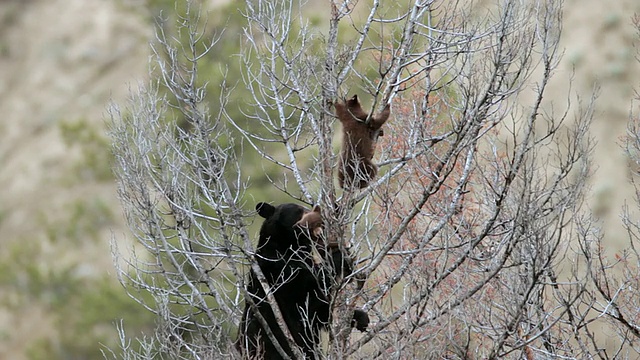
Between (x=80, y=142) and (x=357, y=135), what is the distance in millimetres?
19894

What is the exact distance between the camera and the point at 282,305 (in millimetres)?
9367

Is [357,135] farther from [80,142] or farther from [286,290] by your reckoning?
[80,142]

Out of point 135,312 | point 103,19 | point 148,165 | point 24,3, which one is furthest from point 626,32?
point 24,3

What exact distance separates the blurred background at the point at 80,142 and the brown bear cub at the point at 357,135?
30.4 feet

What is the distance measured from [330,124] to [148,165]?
6.88ft

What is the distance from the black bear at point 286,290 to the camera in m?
9.10

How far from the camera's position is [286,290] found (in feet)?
30.5

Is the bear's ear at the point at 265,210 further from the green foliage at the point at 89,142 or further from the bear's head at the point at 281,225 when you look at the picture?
the green foliage at the point at 89,142

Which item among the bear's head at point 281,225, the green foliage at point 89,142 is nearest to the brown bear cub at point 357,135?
the bear's head at point 281,225

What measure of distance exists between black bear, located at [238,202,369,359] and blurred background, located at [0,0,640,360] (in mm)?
8105

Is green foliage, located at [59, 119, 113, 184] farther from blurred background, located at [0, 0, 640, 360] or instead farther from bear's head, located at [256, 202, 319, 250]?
bear's head, located at [256, 202, 319, 250]

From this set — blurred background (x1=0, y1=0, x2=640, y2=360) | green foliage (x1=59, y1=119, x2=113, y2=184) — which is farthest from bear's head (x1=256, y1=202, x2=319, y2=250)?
green foliage (x1=59, y1=119, x2=113, y2=184)

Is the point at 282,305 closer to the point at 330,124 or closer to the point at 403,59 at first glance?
the point at 330,124

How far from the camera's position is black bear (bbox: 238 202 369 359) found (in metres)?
9.10
